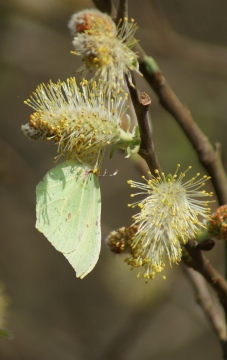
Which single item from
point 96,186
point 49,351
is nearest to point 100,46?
point 96,186

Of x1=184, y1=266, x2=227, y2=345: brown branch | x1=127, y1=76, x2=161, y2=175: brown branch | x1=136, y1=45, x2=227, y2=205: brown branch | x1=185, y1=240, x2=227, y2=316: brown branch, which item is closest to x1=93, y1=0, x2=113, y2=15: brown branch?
x1=136, y1=45, x2=227, y2=205: brown branch

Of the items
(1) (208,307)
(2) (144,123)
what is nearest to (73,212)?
(2) (144,123)

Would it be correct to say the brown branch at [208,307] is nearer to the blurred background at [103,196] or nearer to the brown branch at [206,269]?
the brown branch at [206,269]

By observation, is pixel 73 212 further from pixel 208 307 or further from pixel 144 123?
pixel 208 307

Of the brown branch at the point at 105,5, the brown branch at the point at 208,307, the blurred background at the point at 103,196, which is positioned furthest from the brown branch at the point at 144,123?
the blurred background at the point at 103,196

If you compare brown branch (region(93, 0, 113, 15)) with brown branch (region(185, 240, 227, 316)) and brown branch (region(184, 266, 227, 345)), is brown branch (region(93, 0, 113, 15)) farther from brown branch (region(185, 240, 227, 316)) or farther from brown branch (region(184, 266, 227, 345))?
brown branch (region(184, 266, 227, 345))
